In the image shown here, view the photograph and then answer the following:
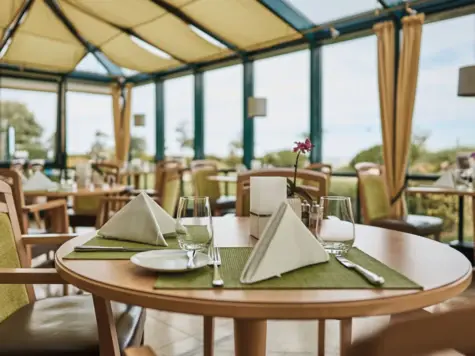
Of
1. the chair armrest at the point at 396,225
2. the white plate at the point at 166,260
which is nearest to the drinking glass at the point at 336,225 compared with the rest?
the white plate at the point at 166,260

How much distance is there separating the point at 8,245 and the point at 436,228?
10.4ft

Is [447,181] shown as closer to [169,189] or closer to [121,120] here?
[169,189]

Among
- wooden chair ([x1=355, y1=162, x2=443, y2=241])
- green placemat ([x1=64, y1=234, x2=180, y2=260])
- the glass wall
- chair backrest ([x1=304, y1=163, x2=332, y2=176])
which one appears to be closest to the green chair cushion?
wooden chair ([x1=355, y1=162, x2=443, y2=241])

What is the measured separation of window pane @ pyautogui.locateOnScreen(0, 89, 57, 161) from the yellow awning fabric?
0.63m

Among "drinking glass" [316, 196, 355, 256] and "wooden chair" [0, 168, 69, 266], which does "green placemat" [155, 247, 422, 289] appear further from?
"wooden chair" [0, 168, 69, 266]

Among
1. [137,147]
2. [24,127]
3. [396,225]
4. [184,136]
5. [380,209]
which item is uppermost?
[24,127]

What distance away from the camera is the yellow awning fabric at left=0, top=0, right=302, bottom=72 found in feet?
19.8

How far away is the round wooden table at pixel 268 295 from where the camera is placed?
792 millimetres

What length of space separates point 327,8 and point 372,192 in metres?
3.03

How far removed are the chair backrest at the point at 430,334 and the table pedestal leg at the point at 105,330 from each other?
921mm

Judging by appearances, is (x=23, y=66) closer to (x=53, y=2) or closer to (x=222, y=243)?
(x=53, y=2)

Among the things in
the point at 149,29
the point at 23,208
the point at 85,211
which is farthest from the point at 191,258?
the point at 149,29

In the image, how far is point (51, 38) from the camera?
25.6 ft

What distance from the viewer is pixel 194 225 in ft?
3.52
